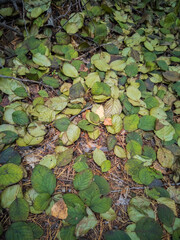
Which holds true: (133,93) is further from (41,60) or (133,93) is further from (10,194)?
(10,194)

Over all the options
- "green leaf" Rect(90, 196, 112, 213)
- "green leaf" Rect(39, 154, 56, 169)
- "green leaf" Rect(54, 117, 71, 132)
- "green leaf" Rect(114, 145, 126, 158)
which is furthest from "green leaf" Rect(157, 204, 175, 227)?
"green leaf" Rect(54, 117, 71, 132)

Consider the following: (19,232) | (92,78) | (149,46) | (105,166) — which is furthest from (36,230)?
(149,46)

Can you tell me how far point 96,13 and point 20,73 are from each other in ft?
5.45

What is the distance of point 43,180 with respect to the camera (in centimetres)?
144

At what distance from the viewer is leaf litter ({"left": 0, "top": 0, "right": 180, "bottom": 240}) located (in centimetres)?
133

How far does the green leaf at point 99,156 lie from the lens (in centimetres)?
158

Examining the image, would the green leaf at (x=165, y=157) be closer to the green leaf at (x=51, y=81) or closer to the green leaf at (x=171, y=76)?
the green leaf at (x=171, y=76)

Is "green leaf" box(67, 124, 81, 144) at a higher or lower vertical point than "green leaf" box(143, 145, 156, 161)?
higher

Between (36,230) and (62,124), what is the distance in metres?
0.99

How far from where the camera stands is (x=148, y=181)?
1.52m

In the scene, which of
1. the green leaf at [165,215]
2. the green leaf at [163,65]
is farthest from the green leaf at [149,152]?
the green leaf at [163,65]

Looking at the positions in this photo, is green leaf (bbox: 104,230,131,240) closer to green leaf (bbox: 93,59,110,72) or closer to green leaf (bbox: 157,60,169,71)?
green leaf (bbox: 93,59,110,72)

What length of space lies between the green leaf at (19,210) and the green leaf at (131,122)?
49.6 inches

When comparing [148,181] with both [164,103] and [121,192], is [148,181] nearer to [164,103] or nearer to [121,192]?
[121,192]
